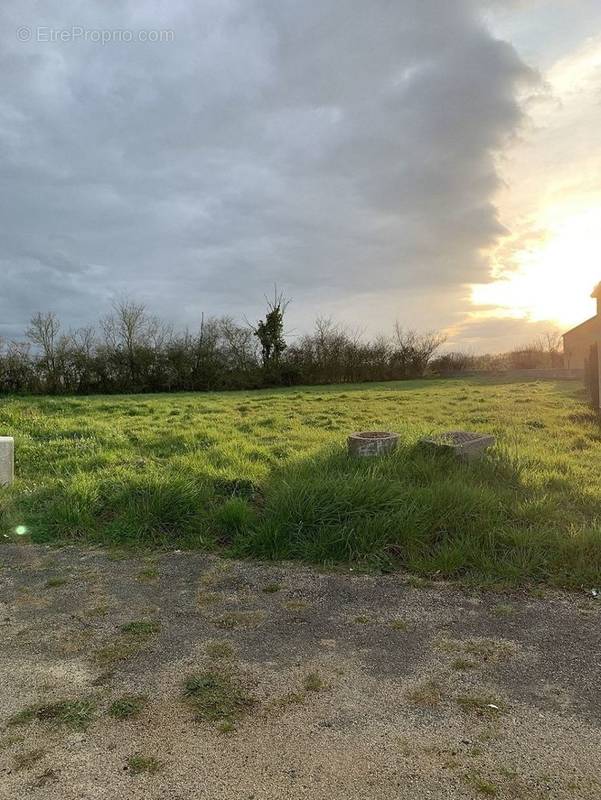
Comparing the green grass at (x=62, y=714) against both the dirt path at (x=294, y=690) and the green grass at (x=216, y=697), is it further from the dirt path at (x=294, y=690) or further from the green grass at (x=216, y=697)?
the green grass at (x=216, y=697)

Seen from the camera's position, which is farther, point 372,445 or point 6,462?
point 6,462

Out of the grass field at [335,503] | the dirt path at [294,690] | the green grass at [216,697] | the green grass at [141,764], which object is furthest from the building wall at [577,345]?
the green grass at [141,764]

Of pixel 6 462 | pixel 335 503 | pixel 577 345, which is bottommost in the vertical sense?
pixel 335 503

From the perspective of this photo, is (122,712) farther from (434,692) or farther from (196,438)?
(196,438)

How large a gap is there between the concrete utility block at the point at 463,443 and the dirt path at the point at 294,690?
289cm

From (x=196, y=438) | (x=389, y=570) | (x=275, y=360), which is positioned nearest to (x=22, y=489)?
(x=196, y=438)

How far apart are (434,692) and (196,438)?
7900mm

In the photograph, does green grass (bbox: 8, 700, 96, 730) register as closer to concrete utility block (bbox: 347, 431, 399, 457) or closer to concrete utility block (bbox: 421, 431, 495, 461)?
concrete utility block (bbox: 347, 431, 399, 457)

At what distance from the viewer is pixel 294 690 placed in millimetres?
2758

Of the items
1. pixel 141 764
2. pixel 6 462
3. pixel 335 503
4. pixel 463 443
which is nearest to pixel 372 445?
pixel 463 443

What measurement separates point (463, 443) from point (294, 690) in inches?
188

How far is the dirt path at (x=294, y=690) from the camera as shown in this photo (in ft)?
7.12

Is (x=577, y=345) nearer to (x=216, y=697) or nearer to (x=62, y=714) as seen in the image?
(x=216, y=697)

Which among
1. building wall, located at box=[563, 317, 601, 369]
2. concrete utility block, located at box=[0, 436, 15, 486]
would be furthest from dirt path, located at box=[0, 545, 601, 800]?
building wall, located at box=[563, 317, 601, 369]
